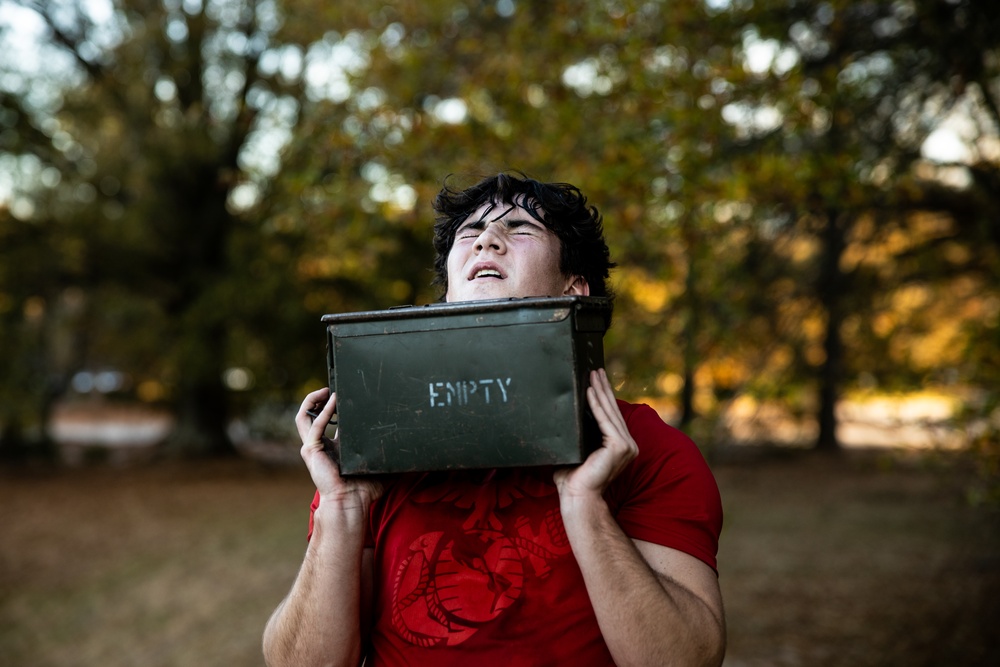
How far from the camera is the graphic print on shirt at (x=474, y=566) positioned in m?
1.61

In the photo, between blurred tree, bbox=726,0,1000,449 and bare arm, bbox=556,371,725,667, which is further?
blurred tree, bbox=726,0,1000,449

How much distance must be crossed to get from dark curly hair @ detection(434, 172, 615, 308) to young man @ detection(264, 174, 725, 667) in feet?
0.49

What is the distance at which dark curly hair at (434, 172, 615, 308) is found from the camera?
1942 mm

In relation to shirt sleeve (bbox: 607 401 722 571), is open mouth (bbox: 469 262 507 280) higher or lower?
higher

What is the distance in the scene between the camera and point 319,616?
166cm

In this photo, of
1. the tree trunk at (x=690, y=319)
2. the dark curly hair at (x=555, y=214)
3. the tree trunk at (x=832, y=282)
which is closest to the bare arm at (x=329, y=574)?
the dark curly hair at (x=555, y=214)

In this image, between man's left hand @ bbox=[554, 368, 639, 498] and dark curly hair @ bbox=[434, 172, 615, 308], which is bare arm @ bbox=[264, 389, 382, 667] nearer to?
man's left hand @ bbox=[554, 368, 639, 498]

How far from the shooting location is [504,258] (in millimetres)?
1837

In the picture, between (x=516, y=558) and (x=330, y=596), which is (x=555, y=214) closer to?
(x=516, y=558)

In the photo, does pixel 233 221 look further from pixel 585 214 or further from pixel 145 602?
pixel 585 214

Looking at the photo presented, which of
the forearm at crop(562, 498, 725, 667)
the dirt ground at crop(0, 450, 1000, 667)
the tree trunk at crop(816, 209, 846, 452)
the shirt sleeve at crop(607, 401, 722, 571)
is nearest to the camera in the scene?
the forearm at crop(562, 498, 725, 667)

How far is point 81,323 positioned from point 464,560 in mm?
15102

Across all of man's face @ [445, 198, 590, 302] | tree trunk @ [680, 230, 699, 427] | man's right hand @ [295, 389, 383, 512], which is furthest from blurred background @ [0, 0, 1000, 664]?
man's right hand @ [295, 389, 383, 512]

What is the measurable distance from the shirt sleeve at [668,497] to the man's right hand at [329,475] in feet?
1.58
